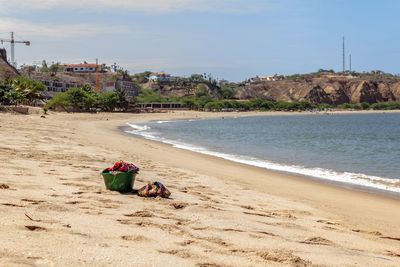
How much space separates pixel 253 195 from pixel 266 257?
6.59 metres

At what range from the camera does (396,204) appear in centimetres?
1338

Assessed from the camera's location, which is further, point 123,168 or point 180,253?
point 123,168

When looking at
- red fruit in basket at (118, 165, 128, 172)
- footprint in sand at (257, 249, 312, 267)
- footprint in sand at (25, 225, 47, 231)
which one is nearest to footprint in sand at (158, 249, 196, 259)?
footprint in sand at (257, 249, 312, 267)

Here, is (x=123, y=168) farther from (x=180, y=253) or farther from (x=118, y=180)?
(x=180, y=253)

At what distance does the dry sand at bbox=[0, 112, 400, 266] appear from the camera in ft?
19.0

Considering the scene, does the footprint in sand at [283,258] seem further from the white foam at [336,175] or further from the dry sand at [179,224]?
the white foam at [336,175]

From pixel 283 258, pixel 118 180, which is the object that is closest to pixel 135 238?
pixel 283 258

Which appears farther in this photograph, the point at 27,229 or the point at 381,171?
the point at 381,171

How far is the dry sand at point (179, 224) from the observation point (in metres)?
5.80

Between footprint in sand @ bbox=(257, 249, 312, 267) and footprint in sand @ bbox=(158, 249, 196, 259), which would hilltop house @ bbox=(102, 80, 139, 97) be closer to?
footprint in sand @ bbox=(257, 249, 312, 267)

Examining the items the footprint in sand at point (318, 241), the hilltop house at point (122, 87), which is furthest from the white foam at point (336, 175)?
the hilltop house at point (122, 87)

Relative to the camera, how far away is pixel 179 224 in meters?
7.87

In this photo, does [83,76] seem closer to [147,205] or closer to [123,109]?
[123,109]

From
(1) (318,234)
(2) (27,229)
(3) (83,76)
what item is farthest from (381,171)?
(3) (83,76)
